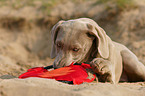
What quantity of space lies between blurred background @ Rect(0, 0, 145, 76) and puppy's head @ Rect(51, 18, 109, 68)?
409 centimetres

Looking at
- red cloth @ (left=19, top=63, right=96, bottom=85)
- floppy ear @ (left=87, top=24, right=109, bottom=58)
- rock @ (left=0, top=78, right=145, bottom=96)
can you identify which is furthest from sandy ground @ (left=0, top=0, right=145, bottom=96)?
rock @ (left=0, top=78, right=145, bottom=96)

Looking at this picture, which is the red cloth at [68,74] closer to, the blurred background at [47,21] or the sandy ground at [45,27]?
the sandy ground at [45,27]

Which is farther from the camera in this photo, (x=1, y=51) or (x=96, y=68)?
(x=1, y=51)

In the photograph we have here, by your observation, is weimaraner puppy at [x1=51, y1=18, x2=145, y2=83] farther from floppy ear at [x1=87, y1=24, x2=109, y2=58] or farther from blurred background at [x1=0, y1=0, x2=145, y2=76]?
blurred background at [x1=0, y1=0, x2=145, y2=76]

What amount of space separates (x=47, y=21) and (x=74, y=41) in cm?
616

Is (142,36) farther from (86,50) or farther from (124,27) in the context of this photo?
(86,50)

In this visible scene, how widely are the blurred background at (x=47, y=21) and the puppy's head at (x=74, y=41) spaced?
13.4 ft

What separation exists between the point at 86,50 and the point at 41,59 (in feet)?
17.3

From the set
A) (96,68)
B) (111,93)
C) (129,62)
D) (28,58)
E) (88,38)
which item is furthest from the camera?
(28,58)

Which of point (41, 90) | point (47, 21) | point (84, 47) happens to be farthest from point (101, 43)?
point (47, 21)

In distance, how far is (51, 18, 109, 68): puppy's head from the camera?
3014 mm

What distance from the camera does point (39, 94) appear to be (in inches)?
72.8

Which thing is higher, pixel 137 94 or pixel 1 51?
pixel 137 94

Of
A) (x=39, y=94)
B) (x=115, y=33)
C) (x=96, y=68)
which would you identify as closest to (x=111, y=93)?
(x=39, y=94)
